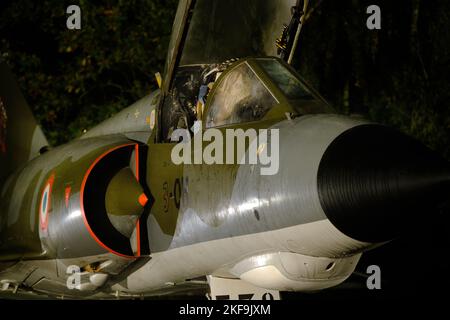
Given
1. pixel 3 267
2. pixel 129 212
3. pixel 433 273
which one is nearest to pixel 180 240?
pixel 129 212

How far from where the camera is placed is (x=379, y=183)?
12.2 feet

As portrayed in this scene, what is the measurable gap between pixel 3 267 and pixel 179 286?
138 centimetres

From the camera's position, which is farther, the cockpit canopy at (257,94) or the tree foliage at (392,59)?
the tree foliage at (392,59)

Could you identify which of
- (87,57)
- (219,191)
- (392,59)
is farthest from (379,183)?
(87,57)

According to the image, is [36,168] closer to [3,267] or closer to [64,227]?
[3,267]

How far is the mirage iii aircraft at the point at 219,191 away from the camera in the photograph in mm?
3857

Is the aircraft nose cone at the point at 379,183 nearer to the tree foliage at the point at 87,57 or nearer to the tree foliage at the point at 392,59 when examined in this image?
the tree foliage at the point at 392,59

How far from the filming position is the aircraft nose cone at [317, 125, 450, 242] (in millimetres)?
3695

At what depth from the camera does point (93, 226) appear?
5.08 metres

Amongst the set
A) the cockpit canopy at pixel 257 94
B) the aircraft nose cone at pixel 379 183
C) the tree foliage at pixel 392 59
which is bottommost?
the aircraft nose cone at pixel 379 183

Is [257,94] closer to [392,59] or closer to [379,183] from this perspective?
[379,183]

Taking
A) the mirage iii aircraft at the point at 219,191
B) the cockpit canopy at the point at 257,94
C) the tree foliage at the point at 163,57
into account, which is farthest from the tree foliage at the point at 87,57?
the cockpit canopy at the point at 257,94

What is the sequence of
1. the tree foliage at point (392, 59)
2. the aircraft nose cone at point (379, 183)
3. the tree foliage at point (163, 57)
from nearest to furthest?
1. the aircraft nose cone at point (379, 183)
2. the tree foliage at point (392, 59)
3. the tree foliage at point (163, 57)

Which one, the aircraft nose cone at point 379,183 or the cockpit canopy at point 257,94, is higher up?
the cockpit canopy at point 257,94
